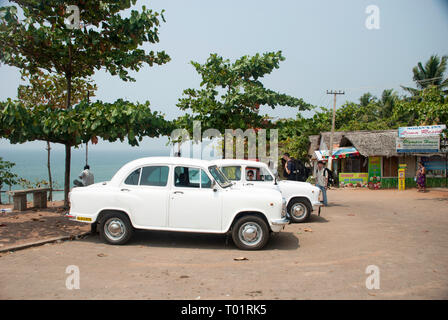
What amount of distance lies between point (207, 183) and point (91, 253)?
2594mm

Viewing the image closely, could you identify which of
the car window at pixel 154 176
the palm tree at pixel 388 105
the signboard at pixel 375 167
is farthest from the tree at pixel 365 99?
the car window at pixel 154 176

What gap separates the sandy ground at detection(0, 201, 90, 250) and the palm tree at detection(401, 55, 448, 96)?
37947 mm

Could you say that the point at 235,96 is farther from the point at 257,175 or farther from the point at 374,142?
the point at 374,142

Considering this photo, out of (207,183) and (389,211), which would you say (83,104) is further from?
(389,211)

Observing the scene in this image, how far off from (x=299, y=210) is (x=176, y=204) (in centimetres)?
482

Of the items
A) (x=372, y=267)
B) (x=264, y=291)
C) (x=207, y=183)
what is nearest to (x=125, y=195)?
(x=207, y=183)

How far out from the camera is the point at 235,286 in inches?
202

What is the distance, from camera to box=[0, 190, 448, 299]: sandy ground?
4.88 meters

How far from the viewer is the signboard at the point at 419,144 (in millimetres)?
24203

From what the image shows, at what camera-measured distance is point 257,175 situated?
34.1ft

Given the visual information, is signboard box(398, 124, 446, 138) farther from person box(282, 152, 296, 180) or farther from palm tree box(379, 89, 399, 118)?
palm tree box(379, 89, 399, 118)

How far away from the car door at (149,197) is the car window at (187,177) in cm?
21

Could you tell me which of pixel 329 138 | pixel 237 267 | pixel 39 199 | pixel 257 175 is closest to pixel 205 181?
pixel 237 267

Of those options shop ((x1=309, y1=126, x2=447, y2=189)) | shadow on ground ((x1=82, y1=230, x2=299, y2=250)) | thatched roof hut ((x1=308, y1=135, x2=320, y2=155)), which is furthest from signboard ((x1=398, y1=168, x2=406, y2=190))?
shadow on ground ((x1=82, y1=230, x2=299, y2=250))
